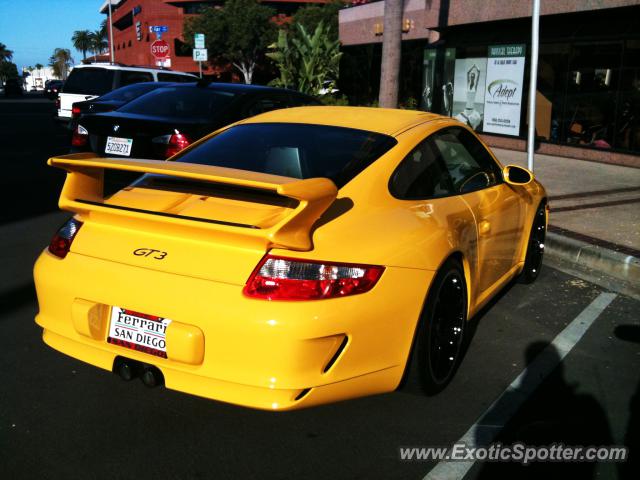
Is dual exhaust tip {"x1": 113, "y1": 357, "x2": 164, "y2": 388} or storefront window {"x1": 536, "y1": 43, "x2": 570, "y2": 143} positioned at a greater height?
storefront window {"x1": 536, "y1": 43, "x2": 570, "y2": 143}

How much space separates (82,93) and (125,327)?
46.9 feet

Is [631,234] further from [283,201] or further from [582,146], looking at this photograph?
[582,146]

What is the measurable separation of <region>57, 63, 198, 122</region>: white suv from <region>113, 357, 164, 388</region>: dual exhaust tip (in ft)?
44.3

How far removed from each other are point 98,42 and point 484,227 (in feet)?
474

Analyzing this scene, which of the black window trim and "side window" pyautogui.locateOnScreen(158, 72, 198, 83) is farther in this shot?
"side window" pyautogui.locateOnScreen(158, 72, 198, 83)

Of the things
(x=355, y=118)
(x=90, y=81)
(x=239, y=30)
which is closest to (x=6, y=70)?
→ (x=239, y=30)

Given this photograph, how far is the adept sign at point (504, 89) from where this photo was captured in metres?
15.4

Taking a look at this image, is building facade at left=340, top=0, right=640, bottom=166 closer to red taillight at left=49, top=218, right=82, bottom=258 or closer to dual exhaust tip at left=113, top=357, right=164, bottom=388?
red taillight at left=49, top=218, right=82, bottom=258

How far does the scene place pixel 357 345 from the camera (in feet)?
9.24

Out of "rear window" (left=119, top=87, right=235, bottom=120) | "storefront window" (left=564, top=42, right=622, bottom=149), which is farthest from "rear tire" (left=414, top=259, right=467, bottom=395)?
"storefront window" (left=564, top=42, right=622, bottom=149)

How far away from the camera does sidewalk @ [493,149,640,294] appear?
6.10 m

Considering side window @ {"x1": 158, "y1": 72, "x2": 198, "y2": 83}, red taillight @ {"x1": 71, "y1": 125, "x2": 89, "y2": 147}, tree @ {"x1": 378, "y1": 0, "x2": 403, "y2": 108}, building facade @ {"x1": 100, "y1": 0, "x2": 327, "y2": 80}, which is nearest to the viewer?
red taillight @ {"x1": 71, "y1": 125, "x2": 89, "y2": 147}

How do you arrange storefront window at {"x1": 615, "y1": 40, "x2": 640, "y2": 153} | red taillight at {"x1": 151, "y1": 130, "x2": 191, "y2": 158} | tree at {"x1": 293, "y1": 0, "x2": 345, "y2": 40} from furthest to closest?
1. tree at {"x1": 293, "y1": 0, "x2": 345, "y2": 40}
2. storefront window at {"x1": 615, "y1": 40, "x2": 640, "y2": 153}
3. red taillight at {"x1": 151, "y1": 130, "x2": 191, "y2": 158}

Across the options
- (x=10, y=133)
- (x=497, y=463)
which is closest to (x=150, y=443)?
(x=497, y=463)
